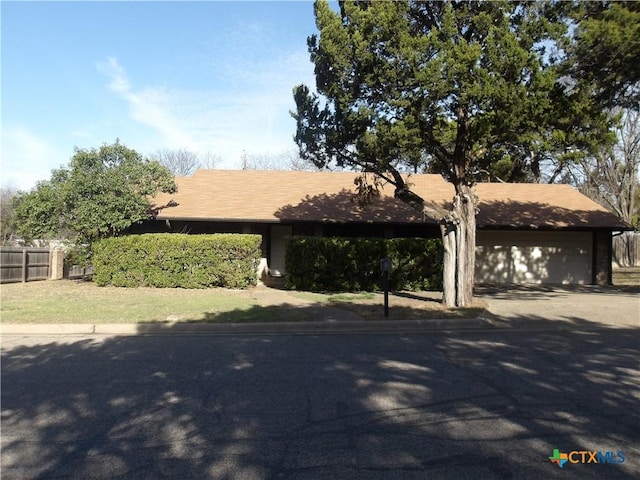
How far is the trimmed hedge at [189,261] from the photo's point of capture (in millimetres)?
17500

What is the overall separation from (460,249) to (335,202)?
33.3ft

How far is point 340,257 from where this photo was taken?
56.3 ft

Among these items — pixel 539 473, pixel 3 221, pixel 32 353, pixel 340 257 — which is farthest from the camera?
pixel 3 221

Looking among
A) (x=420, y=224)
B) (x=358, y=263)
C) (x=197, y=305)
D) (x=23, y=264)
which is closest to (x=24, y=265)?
(x=23, y=264)

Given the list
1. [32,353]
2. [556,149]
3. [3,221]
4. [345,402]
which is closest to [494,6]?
[556,149]

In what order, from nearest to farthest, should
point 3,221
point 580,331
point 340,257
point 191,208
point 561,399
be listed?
point 561,399 → point 580,331 → point 340,257 → point 191,208 → point 3,221

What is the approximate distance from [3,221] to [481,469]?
40253mm

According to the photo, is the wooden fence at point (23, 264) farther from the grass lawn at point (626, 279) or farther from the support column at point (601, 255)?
the grass lawn at point (626, 279)

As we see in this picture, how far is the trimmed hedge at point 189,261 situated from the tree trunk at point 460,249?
278 inches

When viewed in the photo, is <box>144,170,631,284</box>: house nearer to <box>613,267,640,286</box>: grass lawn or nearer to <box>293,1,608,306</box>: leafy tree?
<box>613,267,640,286</box>: grass lawn

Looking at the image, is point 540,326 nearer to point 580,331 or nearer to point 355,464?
point 580,331

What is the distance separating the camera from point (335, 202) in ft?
73.9

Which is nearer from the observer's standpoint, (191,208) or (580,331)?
(580,331)

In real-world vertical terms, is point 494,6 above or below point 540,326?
above
